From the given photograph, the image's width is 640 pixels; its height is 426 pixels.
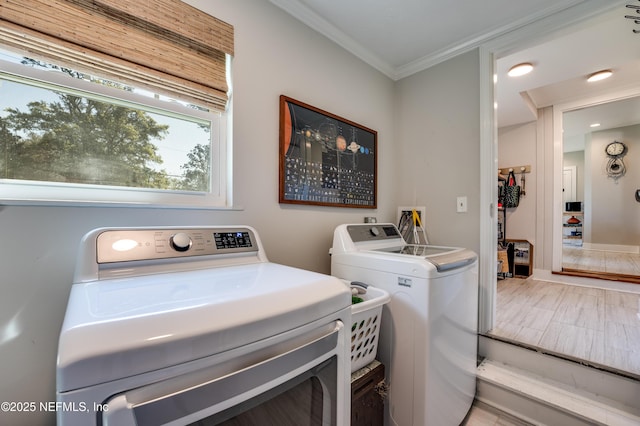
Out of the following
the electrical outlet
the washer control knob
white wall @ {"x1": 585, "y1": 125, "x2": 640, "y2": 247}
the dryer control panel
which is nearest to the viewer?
the dryer control panel

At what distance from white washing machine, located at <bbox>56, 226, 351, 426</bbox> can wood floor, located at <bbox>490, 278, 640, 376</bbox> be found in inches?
67.7

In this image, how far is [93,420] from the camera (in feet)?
1.29

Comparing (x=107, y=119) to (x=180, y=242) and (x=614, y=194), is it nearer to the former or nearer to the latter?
(x=180, y=242)

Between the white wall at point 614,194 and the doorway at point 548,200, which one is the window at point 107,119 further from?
the white wall at point 614,194

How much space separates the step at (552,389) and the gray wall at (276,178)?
799 mm

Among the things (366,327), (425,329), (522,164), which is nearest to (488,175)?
(425,329)

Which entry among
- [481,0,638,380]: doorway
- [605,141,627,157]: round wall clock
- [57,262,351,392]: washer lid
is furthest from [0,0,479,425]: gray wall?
[605,141,627,157]: round wall clock

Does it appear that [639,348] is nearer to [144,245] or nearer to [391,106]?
[391,106]

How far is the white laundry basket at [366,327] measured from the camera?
3.49 feet

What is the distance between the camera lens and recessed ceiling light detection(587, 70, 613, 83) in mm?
2662

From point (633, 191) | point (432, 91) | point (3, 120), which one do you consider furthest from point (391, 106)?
point (633, 191)

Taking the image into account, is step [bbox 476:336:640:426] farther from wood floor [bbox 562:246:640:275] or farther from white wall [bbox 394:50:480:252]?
wood floor [bbox 562:246:640:275]

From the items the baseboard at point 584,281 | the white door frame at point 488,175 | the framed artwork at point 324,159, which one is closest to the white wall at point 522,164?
the baseboard at point 584,281

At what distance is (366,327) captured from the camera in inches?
44.5
